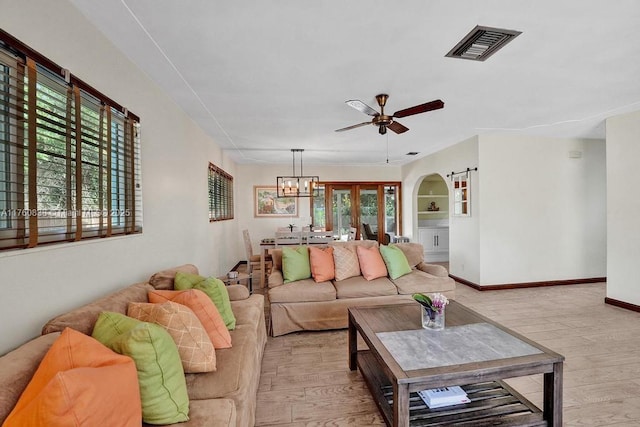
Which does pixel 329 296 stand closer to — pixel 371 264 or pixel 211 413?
pixel 371 264

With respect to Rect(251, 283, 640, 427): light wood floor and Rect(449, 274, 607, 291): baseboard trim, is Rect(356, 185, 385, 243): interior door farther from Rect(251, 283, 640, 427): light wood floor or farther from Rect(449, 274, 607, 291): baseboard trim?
Rect(251, 283, 640, 427): light wood floor

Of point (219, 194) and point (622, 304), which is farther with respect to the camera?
point (219, 194)

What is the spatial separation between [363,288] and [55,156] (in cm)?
280

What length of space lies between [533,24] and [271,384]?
3.17 m

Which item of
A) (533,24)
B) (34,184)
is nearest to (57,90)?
(34,184)

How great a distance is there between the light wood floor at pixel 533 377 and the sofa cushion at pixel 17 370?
4.18 ft

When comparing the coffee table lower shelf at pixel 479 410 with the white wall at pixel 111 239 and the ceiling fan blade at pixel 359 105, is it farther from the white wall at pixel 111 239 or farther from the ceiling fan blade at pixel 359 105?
the ceiling fan blade at pixel 359 105

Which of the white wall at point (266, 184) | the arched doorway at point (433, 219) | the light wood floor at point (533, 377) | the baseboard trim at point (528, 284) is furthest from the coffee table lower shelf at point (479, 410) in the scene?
the white wall at point (266, 184)

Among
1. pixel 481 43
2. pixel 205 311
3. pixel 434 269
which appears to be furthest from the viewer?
pixel 434 269

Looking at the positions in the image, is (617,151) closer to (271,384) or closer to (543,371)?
(543,371)

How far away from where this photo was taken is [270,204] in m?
7.33

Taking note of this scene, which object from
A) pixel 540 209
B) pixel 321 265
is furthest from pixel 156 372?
pixel 540 209

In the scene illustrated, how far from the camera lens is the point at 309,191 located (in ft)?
24.0

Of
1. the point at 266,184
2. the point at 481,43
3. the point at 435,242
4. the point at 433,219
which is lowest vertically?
the point at 435,242
